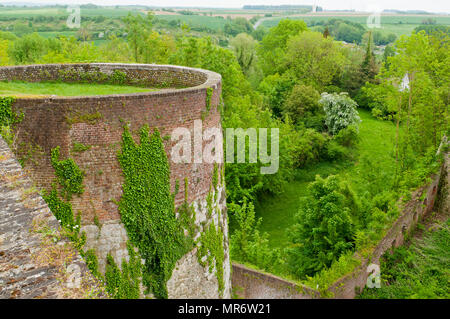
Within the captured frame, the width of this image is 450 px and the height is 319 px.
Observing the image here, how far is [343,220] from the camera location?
15930mm

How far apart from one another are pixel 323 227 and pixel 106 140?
1072cm

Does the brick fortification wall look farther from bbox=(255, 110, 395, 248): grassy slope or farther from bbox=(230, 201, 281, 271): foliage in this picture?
bbox=(255, 110, 395, 248): grassy slope

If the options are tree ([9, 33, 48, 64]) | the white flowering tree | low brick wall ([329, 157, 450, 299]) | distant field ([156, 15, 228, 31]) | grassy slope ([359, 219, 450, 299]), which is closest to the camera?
grassy slope ([359, 219, 450, 299])

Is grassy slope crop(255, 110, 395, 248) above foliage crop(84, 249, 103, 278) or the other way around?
the other way around

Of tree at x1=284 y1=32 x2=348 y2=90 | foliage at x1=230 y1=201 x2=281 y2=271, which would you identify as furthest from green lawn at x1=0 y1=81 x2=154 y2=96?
tree at x1=284 y1=32 x2=348 y2=90

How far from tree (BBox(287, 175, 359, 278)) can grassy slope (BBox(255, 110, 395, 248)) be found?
2.88 meters

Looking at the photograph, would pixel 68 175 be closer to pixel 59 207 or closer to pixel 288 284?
pixel 59 207

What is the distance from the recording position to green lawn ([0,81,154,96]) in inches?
435

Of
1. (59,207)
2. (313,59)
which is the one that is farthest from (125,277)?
(313,59)

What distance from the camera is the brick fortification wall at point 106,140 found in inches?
304

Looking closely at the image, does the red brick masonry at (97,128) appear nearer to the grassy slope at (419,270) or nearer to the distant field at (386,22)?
the grassy slope at (419,270)

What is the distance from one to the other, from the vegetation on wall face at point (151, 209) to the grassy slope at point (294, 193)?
11.7 meters

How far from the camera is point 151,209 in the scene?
8.64 m

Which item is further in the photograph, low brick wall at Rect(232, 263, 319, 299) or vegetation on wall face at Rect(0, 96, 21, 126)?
low brick wall at Rect(232, 263, 319, 299)
